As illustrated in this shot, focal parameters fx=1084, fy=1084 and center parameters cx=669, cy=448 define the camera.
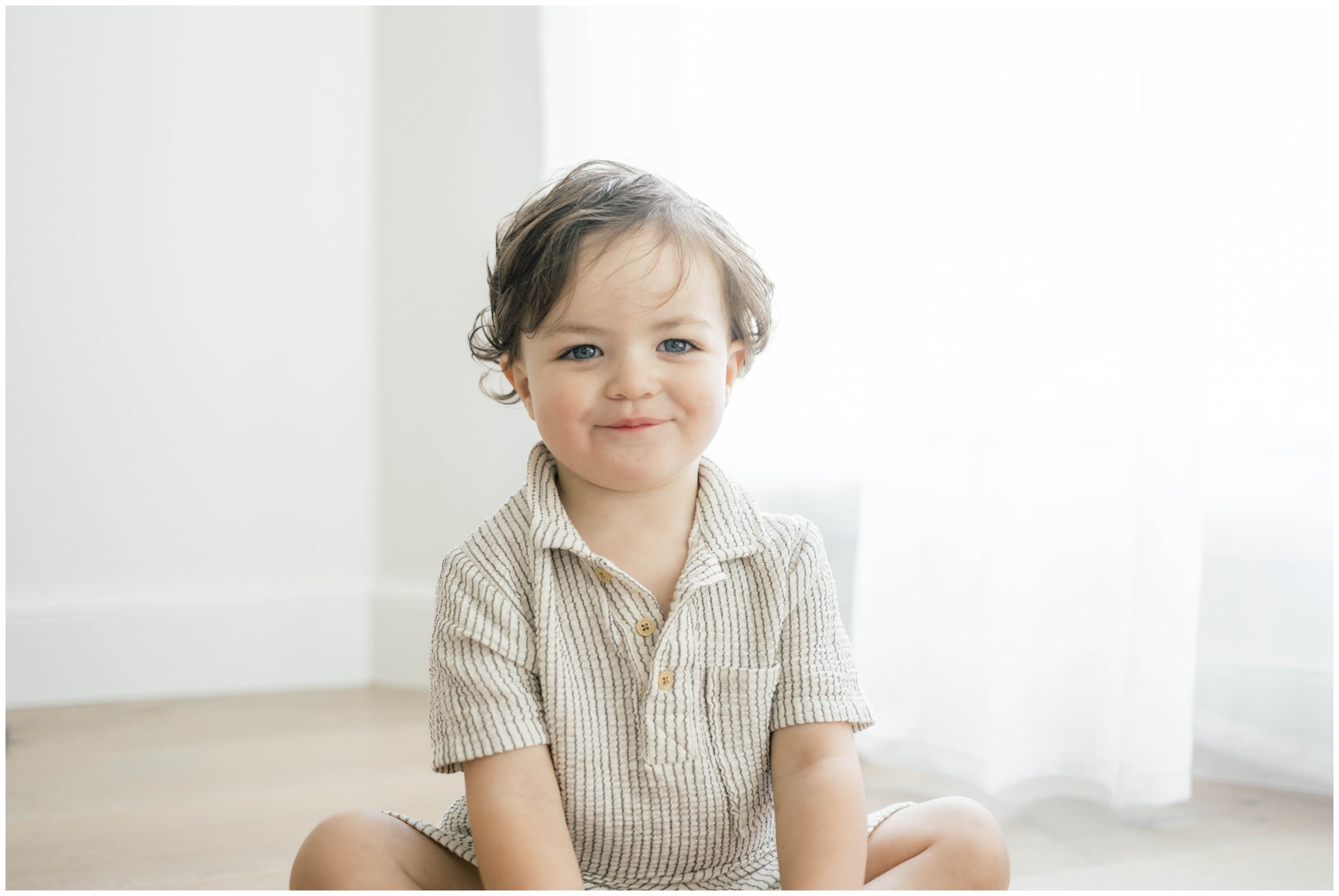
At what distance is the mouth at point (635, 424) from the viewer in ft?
2.46

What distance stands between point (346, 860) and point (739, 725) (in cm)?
28

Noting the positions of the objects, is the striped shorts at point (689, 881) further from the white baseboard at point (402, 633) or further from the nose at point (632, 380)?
the white baseboard at point (402, 633)

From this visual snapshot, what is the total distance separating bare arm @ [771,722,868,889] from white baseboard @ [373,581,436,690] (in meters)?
1.12

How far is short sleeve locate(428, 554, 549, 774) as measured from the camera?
0.73m

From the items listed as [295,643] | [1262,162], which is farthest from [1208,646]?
[295,643]

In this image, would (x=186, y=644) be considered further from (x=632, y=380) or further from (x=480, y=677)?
(x=632, y=380)

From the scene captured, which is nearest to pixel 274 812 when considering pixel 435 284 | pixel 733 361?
pixel 733 361

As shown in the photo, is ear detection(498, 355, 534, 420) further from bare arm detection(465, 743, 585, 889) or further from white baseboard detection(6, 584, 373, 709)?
white baseboard detection(6, 584, 373, 709)

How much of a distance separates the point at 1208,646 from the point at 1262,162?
564 mm

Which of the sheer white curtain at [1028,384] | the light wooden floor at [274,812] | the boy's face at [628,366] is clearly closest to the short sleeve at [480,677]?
the boy's face at [628,366]

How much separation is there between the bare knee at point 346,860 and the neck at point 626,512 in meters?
0.25

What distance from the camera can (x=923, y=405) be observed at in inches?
50.7

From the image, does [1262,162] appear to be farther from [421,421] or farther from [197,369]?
[197,369]

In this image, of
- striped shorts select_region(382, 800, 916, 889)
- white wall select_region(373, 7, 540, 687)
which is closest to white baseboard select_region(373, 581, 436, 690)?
white wall select_region(373, 7, 540, 687)
